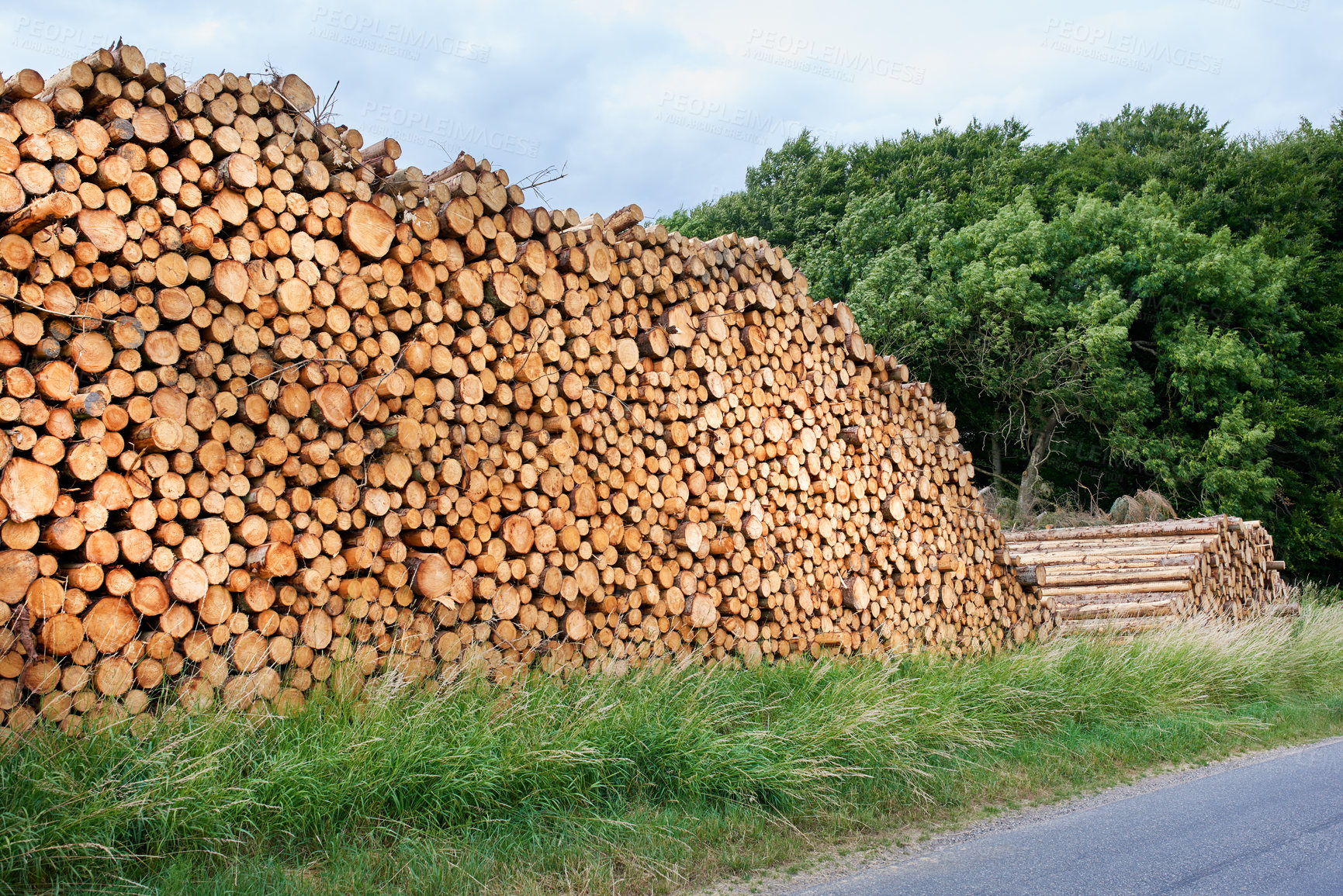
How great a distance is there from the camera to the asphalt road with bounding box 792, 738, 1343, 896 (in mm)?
3625

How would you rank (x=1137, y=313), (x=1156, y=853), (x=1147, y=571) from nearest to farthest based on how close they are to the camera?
(x=1156, y=853)
(x=1147, y=571)
(x=1137, y=313)

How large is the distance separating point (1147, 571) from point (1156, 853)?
7527 mm

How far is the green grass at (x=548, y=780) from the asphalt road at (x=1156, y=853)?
15.2 inches

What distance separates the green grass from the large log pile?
0.37 m

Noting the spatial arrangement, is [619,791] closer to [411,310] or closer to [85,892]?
[85,892]

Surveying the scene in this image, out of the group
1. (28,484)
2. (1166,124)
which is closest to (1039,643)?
(28,484)

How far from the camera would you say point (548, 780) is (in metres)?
3.88

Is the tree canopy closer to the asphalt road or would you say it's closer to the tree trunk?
the tree trunk

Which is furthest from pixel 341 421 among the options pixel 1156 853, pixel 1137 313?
pixel 1137 313

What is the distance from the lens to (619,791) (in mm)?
4145

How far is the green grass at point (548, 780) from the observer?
300 centimetres

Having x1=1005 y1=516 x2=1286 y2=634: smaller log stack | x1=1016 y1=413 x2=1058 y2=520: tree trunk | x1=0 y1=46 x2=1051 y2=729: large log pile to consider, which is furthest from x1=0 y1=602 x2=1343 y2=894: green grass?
x1=1016 y1=413 x2=1058 y2=520: tree trunk

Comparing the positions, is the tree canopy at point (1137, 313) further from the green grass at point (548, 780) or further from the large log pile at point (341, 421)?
the large log pile at point (341, 421)

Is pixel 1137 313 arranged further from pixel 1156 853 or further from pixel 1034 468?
pixel 1156 853
